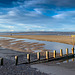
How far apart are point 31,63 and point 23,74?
3.84 metres

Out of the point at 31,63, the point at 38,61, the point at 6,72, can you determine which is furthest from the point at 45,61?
the point at 6,72

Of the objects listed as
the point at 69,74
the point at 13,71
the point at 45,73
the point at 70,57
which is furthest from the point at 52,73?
the point at 70,57

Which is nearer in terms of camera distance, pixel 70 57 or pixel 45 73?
pixel 45 73

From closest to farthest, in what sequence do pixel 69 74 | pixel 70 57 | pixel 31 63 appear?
pixel 69 74 < pixel 31 63 < pixel 70 57

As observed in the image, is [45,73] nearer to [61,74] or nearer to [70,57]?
[61,74]

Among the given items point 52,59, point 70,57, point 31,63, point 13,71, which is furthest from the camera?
point 70,57

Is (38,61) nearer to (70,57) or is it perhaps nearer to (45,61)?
(45,61)

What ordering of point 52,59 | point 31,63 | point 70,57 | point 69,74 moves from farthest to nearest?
point 70,57, point 52,59, point 31,63, point 69,74

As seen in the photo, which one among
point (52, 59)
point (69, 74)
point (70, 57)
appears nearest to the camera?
point (69, 74)

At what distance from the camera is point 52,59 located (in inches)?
632

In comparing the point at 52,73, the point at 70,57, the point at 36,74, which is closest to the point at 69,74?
the point at 52,73

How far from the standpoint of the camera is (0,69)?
471 inches

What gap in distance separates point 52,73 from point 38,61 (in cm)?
426

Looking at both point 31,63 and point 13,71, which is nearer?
point 13,71
